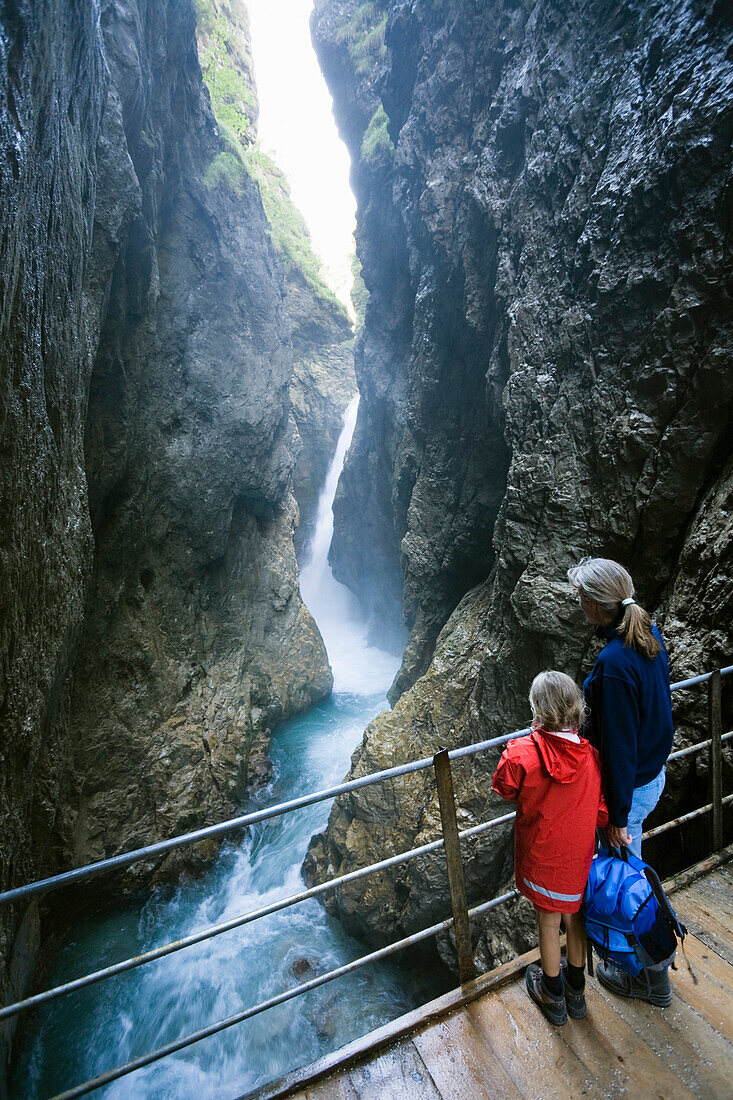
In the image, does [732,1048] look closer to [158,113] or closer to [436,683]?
[436,683]

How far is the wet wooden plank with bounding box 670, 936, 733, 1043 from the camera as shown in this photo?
186cm

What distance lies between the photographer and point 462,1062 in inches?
69.2

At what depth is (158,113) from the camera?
28.9 ft

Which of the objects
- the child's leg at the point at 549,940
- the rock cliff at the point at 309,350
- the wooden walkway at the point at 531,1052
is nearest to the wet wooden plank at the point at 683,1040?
the wooden walkway at the point at 531,1052

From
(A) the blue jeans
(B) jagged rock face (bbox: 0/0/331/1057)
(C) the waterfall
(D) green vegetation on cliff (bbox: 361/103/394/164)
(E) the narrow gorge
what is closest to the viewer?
(A) the blue jeans

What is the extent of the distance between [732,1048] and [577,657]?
3.36 m

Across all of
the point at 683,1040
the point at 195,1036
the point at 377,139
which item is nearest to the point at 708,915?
the point at 683,1040

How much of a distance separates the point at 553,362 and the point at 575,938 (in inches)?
226

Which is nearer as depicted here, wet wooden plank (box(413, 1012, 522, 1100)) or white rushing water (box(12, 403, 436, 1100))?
wet wooden plank (box(413, 1012, 522, 1100))

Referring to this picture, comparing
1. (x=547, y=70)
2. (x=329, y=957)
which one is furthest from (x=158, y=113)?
(x=329, y=957)

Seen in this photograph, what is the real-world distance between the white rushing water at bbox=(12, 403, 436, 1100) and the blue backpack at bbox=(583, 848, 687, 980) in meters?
5.02

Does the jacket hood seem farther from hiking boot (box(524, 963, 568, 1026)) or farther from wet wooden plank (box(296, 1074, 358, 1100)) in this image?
wet wooden plank (box(296, 1074, 358, 1100))

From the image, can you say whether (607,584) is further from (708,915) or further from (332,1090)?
(332,1090)

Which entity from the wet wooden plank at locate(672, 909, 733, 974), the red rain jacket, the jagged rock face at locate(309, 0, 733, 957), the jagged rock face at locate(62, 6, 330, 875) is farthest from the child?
the jagged rock face at locate(62, 6, 330, 875)
